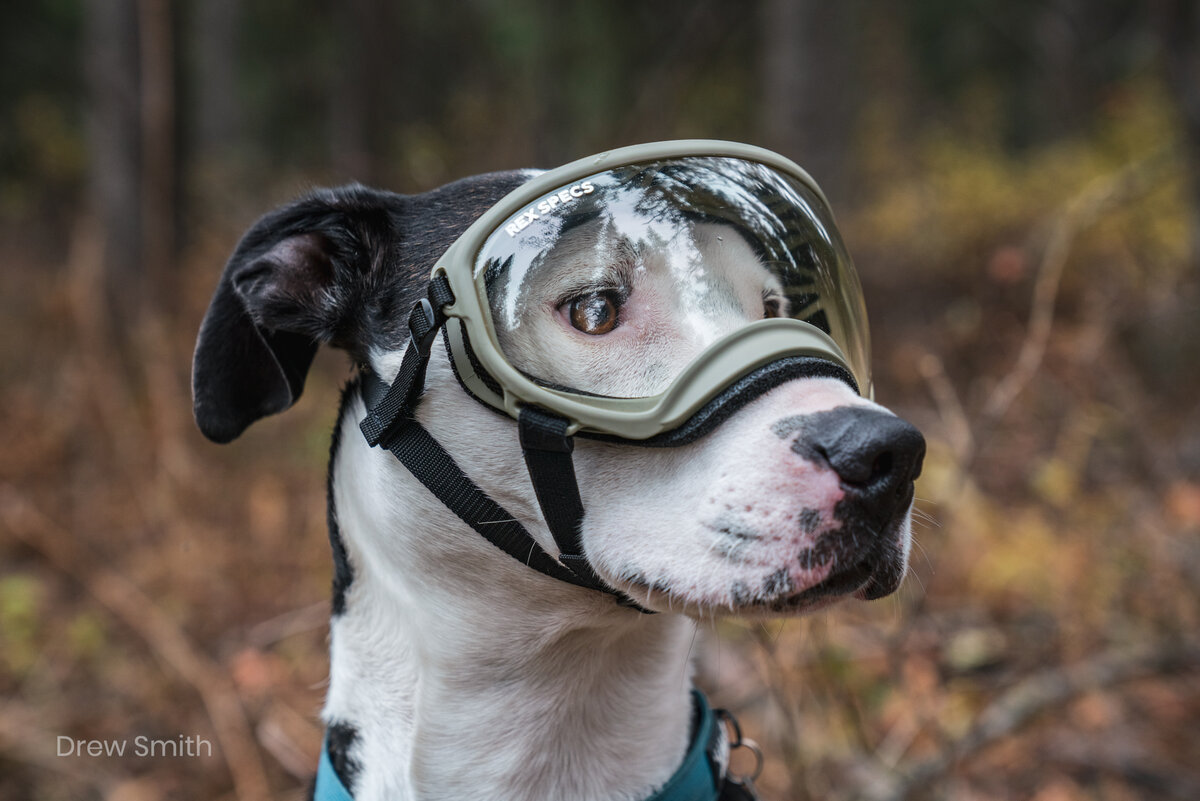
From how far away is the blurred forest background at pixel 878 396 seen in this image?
139 inches

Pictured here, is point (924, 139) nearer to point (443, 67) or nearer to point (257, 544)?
point (443, 67)

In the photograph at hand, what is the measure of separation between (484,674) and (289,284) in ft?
2.96

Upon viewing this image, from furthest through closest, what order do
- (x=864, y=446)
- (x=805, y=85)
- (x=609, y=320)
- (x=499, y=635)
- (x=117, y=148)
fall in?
1. (x=805, y=85)
2. (x=117, y=148)
3. (x=499, y=635)
4. (x=609, y=320)
5. (x=864, y=446)

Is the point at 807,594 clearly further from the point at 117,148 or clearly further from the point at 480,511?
the point at 117,148

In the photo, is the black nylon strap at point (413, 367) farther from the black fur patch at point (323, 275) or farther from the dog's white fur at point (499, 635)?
the black fur patch at point (323, 275)

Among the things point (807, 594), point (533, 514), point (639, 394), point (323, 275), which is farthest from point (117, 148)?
point (807, 594)

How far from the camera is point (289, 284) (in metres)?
2.08

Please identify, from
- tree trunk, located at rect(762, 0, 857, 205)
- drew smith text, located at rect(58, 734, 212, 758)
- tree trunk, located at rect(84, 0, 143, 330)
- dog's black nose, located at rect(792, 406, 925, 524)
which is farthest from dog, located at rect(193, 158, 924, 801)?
tree trunk, located at rect(762, 0, 857, 205)

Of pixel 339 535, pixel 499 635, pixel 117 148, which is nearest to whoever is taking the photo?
pixel 499 635

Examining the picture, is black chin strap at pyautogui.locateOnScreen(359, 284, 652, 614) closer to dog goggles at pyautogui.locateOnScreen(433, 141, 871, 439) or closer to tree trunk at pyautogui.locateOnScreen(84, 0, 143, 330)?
dog goggles at pyautogui.locateOnScreen(433, 141, 871, 439)

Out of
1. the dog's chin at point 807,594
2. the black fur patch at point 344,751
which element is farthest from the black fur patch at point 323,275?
the dog's chin at point 807,594

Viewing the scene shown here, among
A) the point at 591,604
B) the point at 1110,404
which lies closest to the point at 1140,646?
the point at 1110,404

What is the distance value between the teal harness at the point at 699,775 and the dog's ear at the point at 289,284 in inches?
29.7

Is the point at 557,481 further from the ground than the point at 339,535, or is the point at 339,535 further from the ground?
the point at 557,481
